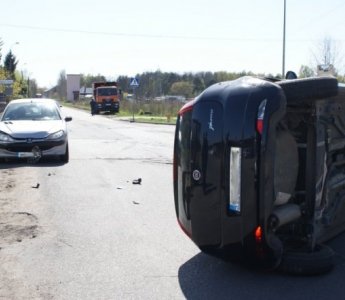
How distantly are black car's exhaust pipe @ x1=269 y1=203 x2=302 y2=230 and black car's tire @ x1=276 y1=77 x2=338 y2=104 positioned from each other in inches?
35.3

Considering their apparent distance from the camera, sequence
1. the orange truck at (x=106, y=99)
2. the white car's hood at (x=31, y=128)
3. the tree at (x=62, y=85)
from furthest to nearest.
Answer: the tree at (x=62, y=85), the orange truck at (x=106, y=99), the white car's hood at (x=31, y=128)

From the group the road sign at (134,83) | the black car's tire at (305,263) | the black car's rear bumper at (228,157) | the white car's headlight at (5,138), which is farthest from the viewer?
the road sign at (134,83)

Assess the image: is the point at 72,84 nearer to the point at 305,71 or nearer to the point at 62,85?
the point at 62,85

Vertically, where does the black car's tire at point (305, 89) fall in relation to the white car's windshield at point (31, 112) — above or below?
above

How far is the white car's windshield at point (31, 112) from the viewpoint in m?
12.9

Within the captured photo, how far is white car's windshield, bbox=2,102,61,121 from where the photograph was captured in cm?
1286

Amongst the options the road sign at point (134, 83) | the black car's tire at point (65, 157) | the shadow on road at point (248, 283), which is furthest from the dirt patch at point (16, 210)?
the road sign at point (134, 83)

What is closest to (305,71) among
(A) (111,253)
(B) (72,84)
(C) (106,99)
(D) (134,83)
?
(D) (134,83)

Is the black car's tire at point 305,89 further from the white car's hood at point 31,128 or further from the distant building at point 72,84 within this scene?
the distant building at point 72,84

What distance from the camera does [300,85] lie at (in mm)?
4461

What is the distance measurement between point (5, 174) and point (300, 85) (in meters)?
7.45

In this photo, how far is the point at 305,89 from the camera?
446 centimetres

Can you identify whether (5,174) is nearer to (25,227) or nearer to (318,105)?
(25,227)

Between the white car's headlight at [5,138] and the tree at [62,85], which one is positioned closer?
the white car's headlight at [5,138]
